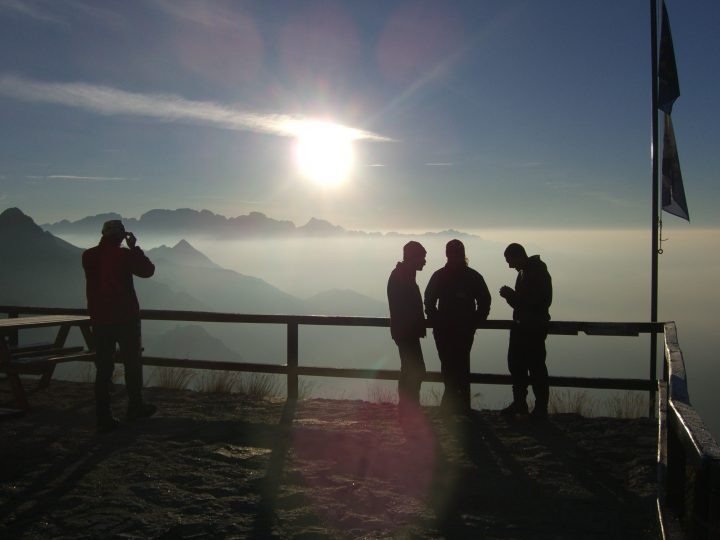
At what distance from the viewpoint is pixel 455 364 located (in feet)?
24.8

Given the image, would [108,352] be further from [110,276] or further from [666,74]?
[666,74]

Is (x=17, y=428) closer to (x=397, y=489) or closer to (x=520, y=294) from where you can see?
(x=397, y=489)

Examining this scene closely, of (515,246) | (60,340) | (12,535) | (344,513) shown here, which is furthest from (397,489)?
(60,340)

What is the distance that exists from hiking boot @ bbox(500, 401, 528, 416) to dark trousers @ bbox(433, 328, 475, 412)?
1.43 feet

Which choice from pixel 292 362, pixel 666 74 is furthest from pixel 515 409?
pixel 666 74

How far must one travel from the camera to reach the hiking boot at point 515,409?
7.75 m

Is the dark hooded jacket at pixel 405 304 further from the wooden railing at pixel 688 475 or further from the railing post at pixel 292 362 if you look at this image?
the wooden railing at pixel 688 475

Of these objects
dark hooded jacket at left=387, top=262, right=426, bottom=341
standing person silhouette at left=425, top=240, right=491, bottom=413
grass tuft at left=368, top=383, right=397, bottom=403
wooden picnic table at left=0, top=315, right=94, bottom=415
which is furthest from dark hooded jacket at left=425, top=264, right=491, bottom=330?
wooden picnic table at left=0, top=315, right=94, bottom=415

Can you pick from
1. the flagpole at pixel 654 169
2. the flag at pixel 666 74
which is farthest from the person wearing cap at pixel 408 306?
the flag at pixel 666 74

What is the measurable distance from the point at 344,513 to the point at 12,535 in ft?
7.07

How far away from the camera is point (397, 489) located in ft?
17.3

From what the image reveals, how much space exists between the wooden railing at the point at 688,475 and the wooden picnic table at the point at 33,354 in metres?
6.67

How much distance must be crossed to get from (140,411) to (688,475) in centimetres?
628

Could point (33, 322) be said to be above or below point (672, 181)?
below
